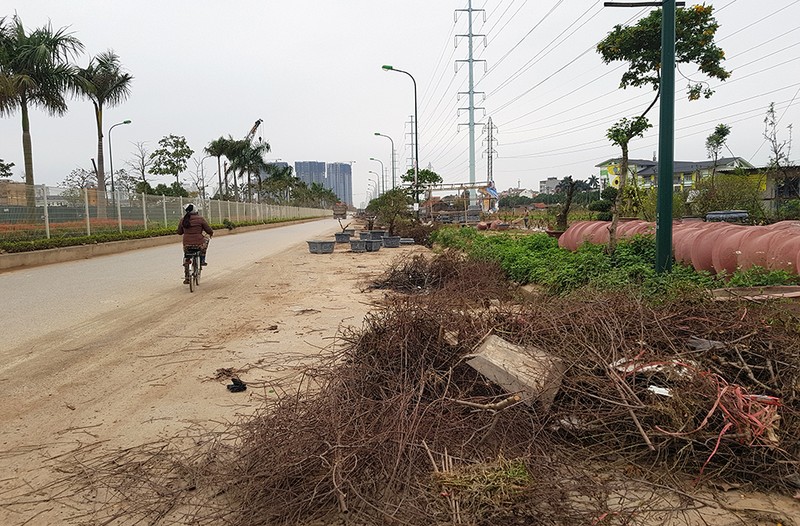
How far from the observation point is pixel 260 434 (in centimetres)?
324

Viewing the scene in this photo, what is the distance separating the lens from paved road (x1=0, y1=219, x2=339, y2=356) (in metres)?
7.27

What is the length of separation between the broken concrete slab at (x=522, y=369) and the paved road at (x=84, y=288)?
5558 millimetres

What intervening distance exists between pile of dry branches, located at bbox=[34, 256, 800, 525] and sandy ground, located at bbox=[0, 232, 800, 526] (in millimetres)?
295

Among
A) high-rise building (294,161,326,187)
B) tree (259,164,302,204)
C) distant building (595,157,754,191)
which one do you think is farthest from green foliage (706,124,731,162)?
high-rise building (294,161,326,187)

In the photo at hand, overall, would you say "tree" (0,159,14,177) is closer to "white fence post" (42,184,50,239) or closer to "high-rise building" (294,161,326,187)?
"white fence post" (42,184,50,239)

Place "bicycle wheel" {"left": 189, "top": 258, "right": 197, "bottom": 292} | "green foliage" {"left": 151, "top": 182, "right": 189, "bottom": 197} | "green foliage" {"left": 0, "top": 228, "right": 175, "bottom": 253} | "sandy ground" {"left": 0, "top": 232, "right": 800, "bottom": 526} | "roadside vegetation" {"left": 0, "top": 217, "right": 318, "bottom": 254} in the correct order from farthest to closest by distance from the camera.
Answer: "green foliage" {"left": 151, "top": 182, "right": 189, "bottom": 197} → "roadside vegetation" {"left": 0, "top": 217, "right": 318, "bottom": 254} → "green foliage" {"left": 0, "top": 228, "right": 175, "bottom": 253} → "bicycle wheel" {"left": 189, "top": 258, "right": 197, "bottom": 292} → "sandy ground" {"left": 0, "top": 232, "right": 800, "bottom": 526}

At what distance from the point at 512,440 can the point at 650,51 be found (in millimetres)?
8973

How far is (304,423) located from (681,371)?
8.21 feet

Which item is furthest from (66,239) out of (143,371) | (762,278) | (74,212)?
(762,278)

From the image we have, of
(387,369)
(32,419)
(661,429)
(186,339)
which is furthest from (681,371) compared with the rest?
(186,339)

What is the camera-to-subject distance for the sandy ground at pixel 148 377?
9.68 feet

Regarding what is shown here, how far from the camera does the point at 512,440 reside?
10.3 feet

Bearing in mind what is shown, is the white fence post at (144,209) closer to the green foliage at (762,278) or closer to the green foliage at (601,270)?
the green foliage at (601,270)

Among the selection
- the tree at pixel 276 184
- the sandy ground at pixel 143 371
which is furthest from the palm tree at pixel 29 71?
the tree at pixel 276 184
